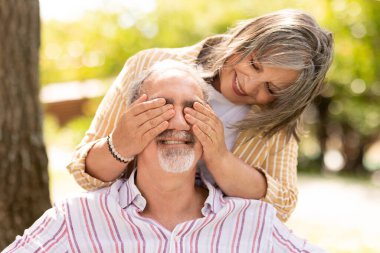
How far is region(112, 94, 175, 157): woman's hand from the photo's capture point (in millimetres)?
2379

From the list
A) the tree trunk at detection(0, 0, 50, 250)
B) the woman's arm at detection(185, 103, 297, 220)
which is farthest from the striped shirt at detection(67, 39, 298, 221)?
the tree trunk at detection(0, 0, 50, 250)

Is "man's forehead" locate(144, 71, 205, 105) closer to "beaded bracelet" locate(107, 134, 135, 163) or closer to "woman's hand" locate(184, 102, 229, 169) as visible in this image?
"woman's hand" locate(184, 102, 229, 169)

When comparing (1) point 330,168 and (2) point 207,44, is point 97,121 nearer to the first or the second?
(2) point 207,44

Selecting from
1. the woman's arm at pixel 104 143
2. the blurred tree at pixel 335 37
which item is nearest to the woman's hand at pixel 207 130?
the woman's arm at pixel 104 143

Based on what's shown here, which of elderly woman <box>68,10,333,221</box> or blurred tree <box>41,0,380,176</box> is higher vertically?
elderly woman <box>68,10,333,221</box>

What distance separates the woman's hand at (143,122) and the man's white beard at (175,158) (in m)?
0.07

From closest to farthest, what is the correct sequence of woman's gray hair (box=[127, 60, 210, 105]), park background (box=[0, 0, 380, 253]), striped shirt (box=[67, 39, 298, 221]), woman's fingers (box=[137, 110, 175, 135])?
woman's fingers (box=[137, 110, 175, 135]) < woman's gray hair (box=[127, 60, 210, 105]) < striped shirt (box=[67, 39, 298, 221]) < park background (box=[0, 0, 380, 253])

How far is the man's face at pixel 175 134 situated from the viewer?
243 centimetres

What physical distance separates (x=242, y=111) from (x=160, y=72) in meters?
0.44

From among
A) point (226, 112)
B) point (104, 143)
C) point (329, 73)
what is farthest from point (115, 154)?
point (329, 73)

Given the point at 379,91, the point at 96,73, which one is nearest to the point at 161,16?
the point at 96,73

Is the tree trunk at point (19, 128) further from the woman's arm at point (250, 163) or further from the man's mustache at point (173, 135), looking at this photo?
the man's mustache at point (173, 135)

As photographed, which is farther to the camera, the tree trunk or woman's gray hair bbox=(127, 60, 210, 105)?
the tree trunk

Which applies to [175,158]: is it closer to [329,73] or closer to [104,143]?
[104,143]
